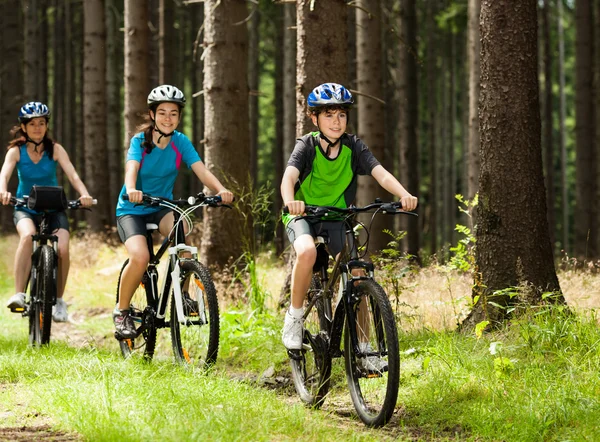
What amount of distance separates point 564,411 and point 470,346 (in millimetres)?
1353

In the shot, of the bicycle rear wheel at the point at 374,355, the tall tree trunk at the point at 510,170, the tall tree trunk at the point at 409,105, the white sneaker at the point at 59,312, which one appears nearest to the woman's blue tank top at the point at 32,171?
the white sneaker at the point at 59,312

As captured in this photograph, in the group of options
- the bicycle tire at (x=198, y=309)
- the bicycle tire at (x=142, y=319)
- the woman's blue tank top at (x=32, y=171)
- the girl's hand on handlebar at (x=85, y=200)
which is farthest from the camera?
the woman's blue tank top at (x=32, y=171)

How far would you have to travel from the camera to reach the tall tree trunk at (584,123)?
17969mm

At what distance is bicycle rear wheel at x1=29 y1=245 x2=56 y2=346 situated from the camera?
304 inches

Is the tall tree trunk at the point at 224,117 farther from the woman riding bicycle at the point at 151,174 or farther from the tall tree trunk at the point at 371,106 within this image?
the tall tree trunk at the point at 371,106

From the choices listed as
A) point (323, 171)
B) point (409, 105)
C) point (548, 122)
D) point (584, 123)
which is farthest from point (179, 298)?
point (548, 122)

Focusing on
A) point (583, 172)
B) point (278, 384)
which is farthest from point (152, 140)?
point (583, 172)

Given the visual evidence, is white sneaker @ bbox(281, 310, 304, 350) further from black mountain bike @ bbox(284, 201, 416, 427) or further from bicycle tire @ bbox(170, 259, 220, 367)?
bicycle tire @ bbox(170, 259, 220, 367)

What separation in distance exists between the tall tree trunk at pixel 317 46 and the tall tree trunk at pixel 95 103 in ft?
31.4

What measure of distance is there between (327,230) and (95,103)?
12477 mm

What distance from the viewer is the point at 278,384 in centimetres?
688

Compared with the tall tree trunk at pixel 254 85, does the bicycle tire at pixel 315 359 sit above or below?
below

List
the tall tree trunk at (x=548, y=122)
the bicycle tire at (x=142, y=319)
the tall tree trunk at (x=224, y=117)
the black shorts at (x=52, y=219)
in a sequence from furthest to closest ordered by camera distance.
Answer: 1. the tall tree trunk at (x=548, y=122)
2. the tall tree trunk at (x=224, y=117)
3. the black shorts at (x=52, y=219)
4. the bicycle tire at (x=142, y=319)

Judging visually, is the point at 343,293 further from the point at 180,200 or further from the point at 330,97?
the point at 180,200
